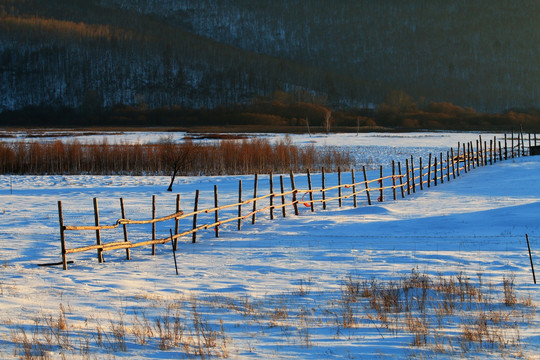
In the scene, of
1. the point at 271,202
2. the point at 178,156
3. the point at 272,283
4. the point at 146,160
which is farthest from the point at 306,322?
the point at 146,160

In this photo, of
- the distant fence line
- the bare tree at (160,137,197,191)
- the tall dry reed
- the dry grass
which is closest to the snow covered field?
the dry grass

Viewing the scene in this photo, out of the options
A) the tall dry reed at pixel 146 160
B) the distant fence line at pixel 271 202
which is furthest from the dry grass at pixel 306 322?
the tall dry reed at pixel 146 160

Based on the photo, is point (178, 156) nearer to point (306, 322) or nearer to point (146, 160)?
point (146, 160)

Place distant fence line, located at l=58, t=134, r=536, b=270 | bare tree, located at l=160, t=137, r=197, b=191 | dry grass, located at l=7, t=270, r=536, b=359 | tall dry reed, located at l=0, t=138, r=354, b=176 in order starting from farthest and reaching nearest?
1. tall dry reed, located at l=0, t=138, r=354, b=176
2. bare tree, located at l=160, t=137, r=197, b=191
3. distant fence line, located at l=58, t=134, r=536, b=270
4. dry grass, located at l=7, t=270, r=536, b=359

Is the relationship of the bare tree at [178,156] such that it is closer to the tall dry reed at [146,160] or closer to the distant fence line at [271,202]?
the tall dry reed at [146,160]

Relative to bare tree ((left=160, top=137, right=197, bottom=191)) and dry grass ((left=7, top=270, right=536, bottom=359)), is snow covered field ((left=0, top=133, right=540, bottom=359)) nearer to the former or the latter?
dry grass ((left=7, top=270, right=536, bottom=359))

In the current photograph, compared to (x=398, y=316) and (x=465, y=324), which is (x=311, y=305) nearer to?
(x=398, y=316)

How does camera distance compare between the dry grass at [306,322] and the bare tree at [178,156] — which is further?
the bare tree at [178,156]

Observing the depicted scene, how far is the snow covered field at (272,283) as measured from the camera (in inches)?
252

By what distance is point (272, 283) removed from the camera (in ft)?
32.3

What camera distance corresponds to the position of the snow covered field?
6.41 meters

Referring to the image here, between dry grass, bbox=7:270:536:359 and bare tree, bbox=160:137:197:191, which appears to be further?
bare tree, bbox=160:137:197:191

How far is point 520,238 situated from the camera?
Result: 13.8 metres

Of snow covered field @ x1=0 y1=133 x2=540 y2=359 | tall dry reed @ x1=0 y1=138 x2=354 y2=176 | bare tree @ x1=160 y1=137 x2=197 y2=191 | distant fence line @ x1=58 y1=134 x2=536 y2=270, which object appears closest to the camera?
snow covered field @ x1=0 y1=133 x2=540 y2=359
